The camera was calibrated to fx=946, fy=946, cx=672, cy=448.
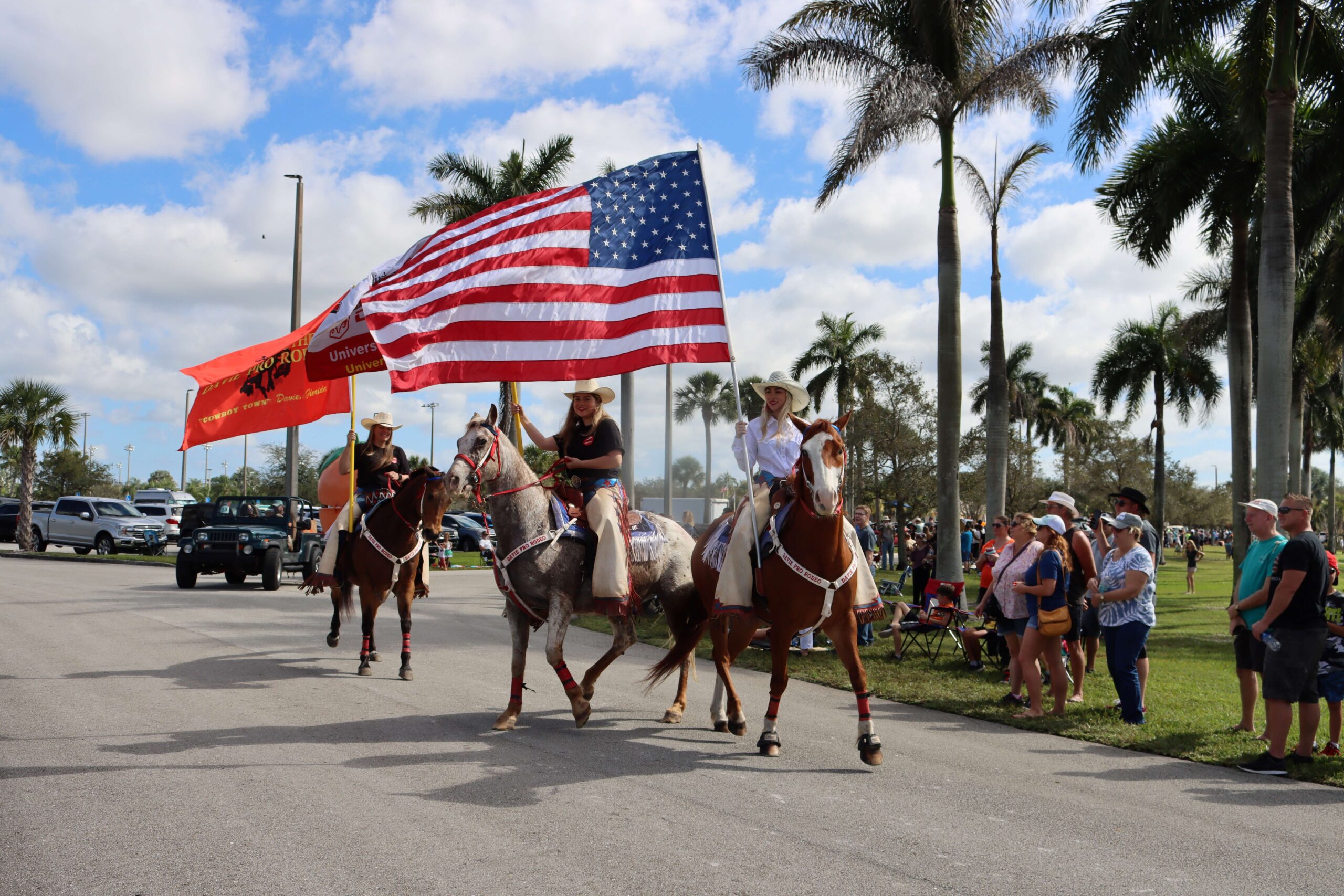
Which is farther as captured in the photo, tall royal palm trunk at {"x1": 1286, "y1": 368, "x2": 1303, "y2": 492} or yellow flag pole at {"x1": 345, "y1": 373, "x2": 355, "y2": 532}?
tall royal palm trunk at {"x1": 1286, "y1": 368, "x2": 1303, "y2": 492}

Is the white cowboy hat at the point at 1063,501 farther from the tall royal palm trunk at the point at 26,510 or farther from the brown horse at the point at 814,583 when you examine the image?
the tall royal palm trunk at the point at 26,510

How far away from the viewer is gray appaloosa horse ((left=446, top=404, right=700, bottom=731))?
7.77 metres

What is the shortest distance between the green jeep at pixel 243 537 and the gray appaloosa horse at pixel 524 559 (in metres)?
14.2

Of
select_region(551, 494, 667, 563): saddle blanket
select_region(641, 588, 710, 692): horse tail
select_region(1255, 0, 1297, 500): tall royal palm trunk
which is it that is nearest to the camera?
select_region(551, 494, 667, 563): saddle blanket

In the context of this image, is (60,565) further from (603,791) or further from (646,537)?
(603,791)

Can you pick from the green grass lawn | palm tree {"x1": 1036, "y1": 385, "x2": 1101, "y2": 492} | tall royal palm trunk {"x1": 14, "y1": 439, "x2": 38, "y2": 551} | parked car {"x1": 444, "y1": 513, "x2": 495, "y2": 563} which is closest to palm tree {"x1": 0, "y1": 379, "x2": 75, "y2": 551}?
tall royal palm trunk {"x1": 14, "y1": 439, "x2": 38, "y2": 551}

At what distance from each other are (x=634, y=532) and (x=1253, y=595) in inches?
204

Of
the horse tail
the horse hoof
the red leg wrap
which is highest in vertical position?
the horse tail

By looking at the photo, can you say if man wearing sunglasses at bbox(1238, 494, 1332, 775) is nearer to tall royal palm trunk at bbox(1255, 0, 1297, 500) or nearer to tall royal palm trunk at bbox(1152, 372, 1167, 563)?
tall royal palm trunk at bbox(1255, 0, 1297, 500)

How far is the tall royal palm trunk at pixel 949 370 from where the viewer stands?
16078mm

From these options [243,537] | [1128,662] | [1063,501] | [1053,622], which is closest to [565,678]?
[1053,622]

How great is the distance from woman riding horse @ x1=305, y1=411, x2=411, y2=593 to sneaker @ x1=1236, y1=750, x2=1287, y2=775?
862 cm

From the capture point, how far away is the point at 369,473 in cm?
1125

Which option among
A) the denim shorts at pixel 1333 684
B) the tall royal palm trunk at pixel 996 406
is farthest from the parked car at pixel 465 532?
the denim shorts at pixel 1333 684
